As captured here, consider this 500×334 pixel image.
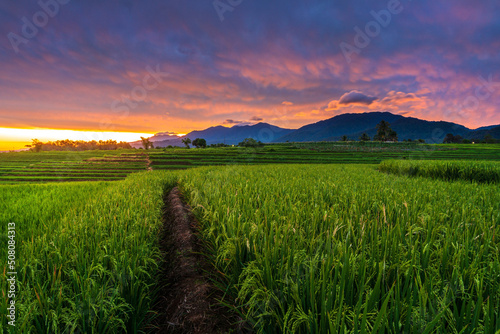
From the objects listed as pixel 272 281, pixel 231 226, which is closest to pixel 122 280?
pixel 231 226

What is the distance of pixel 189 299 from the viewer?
9.20ft

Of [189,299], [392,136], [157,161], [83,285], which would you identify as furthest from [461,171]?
[392,136]

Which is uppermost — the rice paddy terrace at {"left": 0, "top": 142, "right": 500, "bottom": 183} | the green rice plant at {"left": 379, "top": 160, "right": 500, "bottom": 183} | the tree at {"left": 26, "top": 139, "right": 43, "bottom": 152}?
the tree at {"left": 26, "top": 139, "right": 43, "bottom": 152}

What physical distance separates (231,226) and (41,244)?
10.2 ft

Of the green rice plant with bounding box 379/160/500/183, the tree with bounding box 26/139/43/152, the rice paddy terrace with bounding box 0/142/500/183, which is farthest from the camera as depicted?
the tree with bounding box 26/139/43/152

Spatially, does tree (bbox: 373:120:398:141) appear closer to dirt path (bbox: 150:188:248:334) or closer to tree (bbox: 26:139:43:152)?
dirt path (bbox: 150:188:248:334)

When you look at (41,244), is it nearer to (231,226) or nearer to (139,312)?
(139,312)

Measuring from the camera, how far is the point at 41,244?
3.12 meters

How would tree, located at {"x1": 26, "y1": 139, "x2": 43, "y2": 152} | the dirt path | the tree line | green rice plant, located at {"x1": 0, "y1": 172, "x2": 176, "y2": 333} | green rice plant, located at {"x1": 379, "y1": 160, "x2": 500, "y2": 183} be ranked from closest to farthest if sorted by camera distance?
green rice plant, located at {"x1": 0, "y1": 172, "x2": 176, "y2": 333}, the dirt path, green rice plant, located at {"x1": 379, "y1": 160, "x2": 500, "y2": 183}, tree, located at {"x1": 26, "y1": 139, "x2": 43, "y2": 152}, the tree line

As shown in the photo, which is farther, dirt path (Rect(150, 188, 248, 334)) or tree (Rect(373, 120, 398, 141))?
tree (Rect(373, 120, 398, 141))

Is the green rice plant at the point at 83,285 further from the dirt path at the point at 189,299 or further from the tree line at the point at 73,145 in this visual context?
the tree line at the point at 73,145

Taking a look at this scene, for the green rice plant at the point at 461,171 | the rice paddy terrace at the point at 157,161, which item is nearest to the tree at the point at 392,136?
the rice paddy terrace at the point at 157,161

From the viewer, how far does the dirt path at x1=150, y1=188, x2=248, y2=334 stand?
2.41 m

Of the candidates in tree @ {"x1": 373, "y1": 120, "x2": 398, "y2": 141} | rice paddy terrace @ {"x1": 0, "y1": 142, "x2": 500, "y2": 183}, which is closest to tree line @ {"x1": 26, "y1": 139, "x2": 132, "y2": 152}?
rice paddy terrace @ {"x1": 0, "y1": 142, "x2": 500, "y2": 183}
